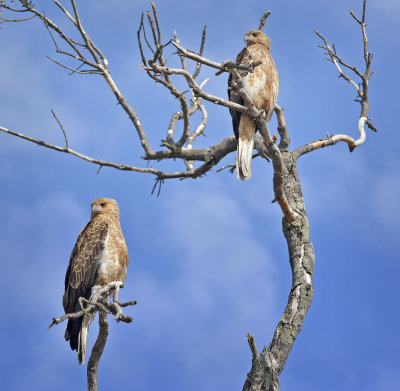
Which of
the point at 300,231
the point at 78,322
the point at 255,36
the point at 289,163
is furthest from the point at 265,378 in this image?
the point at 255,36

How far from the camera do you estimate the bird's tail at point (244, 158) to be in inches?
248

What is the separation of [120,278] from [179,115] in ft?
6.40

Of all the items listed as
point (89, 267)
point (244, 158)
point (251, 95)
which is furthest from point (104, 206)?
point (251, 95)

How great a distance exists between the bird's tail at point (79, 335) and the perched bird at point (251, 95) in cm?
221

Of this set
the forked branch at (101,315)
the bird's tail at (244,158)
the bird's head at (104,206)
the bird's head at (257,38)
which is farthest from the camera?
the bird's head at (257,38)

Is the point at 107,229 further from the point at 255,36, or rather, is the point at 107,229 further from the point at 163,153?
the point at 255,36

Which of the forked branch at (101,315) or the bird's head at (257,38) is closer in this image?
the forked branch at (101,315)

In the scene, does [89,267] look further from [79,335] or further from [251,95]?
[251,95]

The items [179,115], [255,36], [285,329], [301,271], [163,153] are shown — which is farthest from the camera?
[255,36]

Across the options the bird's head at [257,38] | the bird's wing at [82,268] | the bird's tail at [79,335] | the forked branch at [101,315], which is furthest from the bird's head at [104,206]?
A: the bird's head at [257,38]

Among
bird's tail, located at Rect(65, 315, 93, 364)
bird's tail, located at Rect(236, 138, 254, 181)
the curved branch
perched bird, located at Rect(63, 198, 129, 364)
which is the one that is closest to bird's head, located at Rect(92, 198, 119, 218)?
perched bird, located at Rect(63, 198, 129, 364)

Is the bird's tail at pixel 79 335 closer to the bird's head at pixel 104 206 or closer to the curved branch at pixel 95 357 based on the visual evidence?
the curved branch at pixel 95 357

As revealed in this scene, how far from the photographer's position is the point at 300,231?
6.14 metres

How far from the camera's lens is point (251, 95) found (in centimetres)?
671
